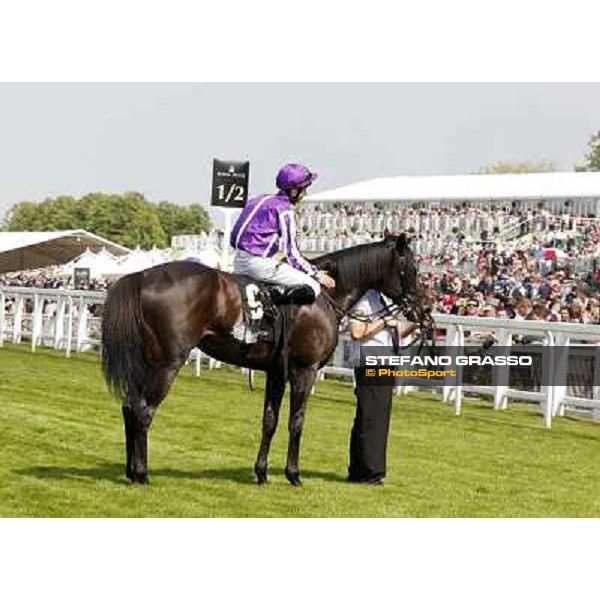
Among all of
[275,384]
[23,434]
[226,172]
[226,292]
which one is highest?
[226,172]

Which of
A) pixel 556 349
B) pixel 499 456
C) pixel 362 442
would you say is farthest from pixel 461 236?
pixel 362 442

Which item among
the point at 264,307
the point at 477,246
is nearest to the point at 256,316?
the point at 264,307

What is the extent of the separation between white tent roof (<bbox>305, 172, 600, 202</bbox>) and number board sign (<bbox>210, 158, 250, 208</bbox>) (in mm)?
21953

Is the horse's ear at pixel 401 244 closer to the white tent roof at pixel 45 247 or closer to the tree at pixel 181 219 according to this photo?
the white tent roof at pixel 45 247

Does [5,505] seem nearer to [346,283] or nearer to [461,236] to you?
[346,283]

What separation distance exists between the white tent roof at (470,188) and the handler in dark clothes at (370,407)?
30722mm

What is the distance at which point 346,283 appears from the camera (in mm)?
9188

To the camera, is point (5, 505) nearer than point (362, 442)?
Yes

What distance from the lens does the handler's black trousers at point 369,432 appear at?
29.5 feet

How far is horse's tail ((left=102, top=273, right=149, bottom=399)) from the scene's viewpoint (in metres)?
8.23

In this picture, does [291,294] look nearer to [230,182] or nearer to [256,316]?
[256,316]

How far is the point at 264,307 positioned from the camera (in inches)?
338

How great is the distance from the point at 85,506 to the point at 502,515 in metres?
2.69

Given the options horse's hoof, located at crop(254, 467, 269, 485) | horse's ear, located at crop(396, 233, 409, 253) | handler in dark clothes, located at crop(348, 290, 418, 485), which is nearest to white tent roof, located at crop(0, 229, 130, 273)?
handler in dark clothes, located at crop(348, 290, 418, 485)
